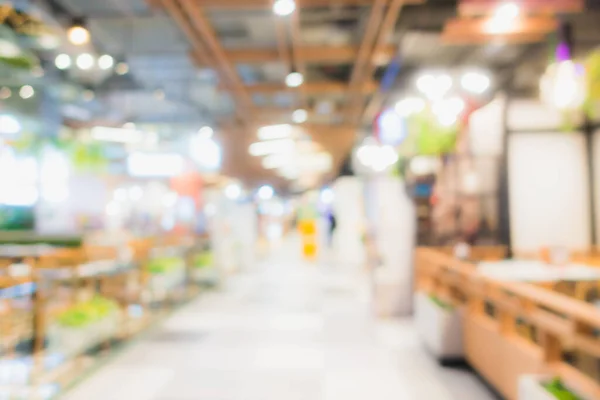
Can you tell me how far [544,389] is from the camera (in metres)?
3.25

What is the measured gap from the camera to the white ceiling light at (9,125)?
1016 cm

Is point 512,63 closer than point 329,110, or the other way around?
A: point 512,63

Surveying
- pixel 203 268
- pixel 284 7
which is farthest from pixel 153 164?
pixel 284 7

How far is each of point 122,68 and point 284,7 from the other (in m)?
4.39

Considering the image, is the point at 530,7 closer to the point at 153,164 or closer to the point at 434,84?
the point at 434,84

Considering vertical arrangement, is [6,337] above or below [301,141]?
below

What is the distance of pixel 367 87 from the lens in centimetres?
920

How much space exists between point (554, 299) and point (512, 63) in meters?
4.46

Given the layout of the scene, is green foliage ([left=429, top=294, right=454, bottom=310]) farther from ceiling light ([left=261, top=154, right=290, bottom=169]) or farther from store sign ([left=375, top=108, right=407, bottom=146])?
ceiling light ([left=261, top=154, right=290, bottom=169])

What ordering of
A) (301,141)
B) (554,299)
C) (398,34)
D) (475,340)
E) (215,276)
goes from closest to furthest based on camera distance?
(554,299) < (475,340) < (398,34) < (215,276) < (301,141)

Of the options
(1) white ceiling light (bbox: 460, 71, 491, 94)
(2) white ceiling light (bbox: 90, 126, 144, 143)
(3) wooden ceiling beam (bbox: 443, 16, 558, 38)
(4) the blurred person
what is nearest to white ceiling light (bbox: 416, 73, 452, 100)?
(1) white ceiling light (bbox: 460, 71, 491, 94)

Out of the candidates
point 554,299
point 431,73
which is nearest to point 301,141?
point 431,73

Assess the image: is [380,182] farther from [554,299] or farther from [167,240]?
[554,299]

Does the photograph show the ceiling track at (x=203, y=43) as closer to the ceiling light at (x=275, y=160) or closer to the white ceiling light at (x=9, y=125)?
the white ceiling light at (x=9, y=125)
